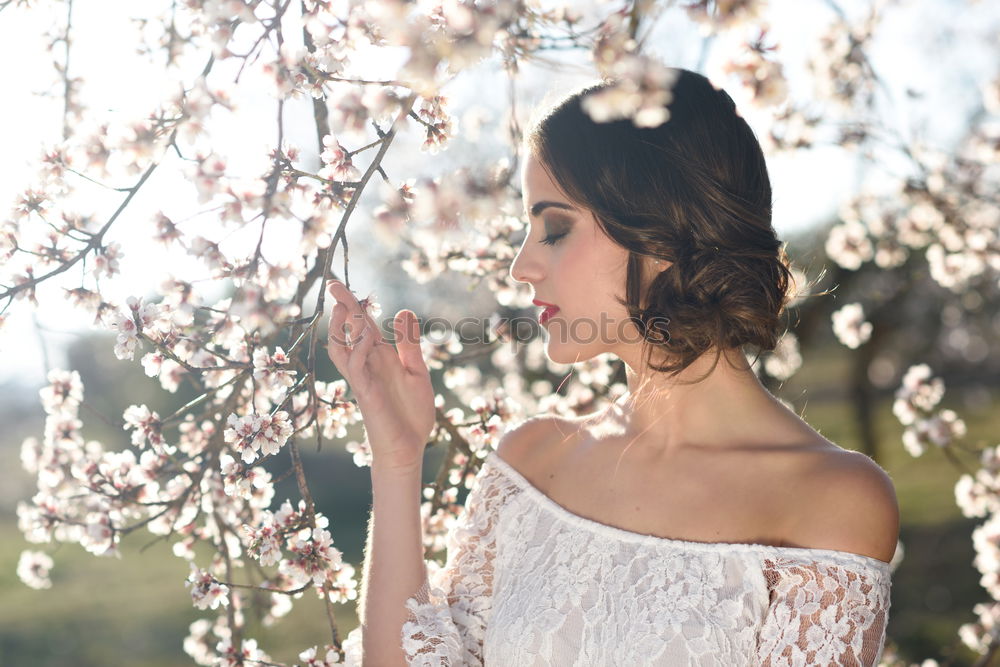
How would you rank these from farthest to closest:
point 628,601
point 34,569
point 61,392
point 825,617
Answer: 1. point 34,569
2. point 61,392
3. point 628,601
4. point 825,617

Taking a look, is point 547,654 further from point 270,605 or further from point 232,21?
point 232,21

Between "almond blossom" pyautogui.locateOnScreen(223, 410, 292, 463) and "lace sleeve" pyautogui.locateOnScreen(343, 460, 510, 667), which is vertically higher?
"almond blossom" pyautogui.locateOnScreen(223, 410, 292, 463)

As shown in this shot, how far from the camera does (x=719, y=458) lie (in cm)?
164

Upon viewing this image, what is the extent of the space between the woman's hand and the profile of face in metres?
0.26

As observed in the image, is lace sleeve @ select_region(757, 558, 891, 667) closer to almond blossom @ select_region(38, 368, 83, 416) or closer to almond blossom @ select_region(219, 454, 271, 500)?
almond blossom @ select_region(219, 454, 271, 500)

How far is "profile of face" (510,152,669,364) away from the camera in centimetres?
163

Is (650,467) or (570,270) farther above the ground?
(570,270)

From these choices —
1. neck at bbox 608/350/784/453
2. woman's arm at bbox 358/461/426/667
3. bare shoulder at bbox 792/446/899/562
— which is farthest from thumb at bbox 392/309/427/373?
bare shoulder at bbox 792/446/899/562

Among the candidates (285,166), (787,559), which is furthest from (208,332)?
(787,559)

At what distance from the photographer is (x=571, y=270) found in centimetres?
163

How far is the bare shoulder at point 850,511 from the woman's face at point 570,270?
473 mm

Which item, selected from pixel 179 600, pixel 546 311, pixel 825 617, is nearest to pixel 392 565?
pixel 546 311

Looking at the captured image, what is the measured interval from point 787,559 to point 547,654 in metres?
0.44

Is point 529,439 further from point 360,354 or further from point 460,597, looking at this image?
point 360,354
